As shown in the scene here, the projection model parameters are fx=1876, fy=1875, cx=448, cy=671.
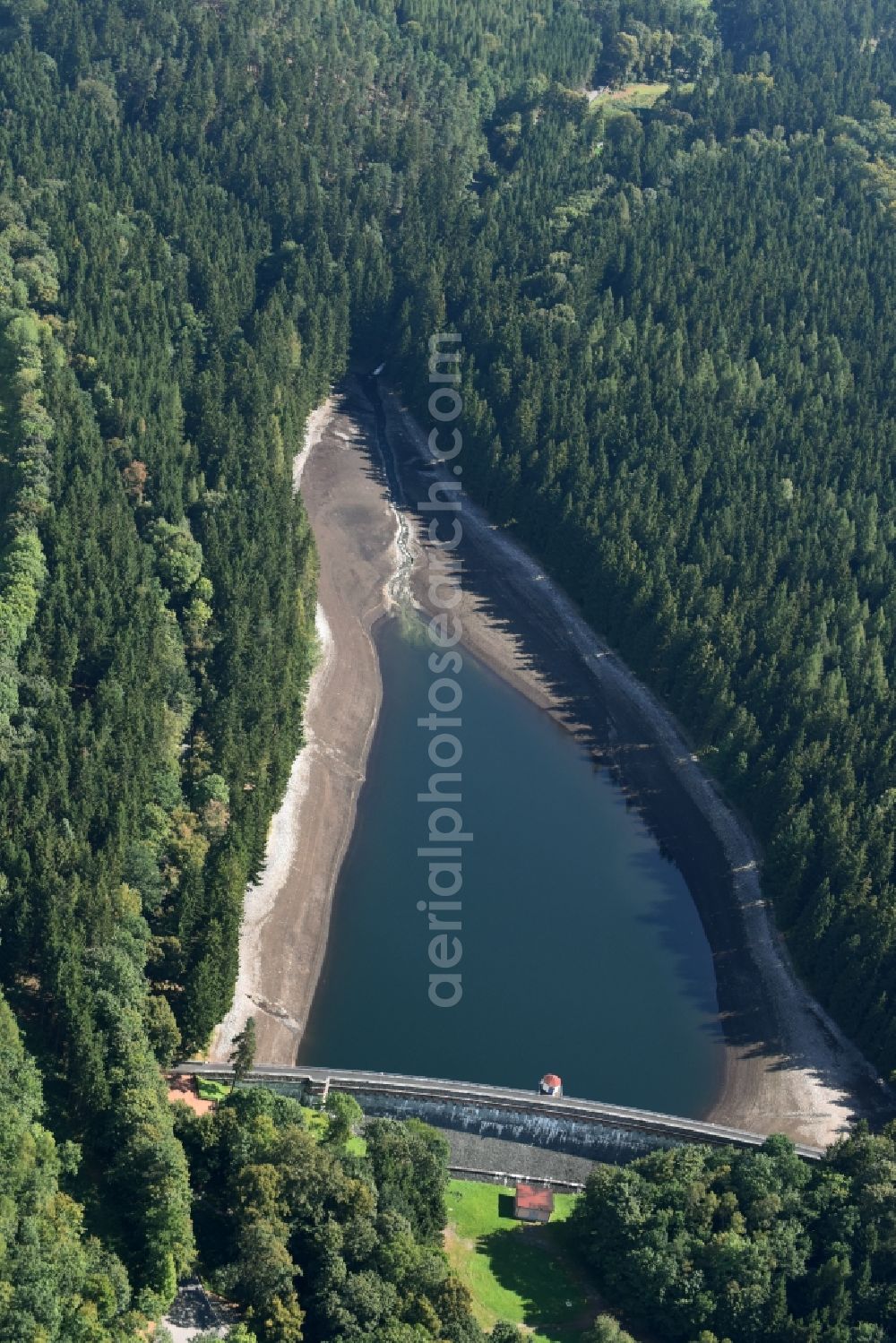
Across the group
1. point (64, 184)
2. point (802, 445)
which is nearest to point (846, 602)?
point (802, 445)

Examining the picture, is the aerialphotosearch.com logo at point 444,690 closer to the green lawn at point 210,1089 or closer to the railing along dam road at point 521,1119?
the railing along dam road at point 521,1119

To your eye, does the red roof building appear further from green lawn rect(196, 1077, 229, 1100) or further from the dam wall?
green lawn rect(196, 1077, 229, 1100)

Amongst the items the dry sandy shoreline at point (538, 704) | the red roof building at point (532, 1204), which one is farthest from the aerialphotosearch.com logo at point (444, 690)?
the red roof building at point (532, 1204)

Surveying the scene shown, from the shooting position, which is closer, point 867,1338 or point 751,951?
point 867,1338

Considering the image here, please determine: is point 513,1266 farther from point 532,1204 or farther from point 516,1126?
point 516,1126

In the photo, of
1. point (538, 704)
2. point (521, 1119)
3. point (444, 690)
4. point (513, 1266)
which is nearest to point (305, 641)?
point (444, 690)

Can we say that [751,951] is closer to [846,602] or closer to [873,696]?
[873,696]
